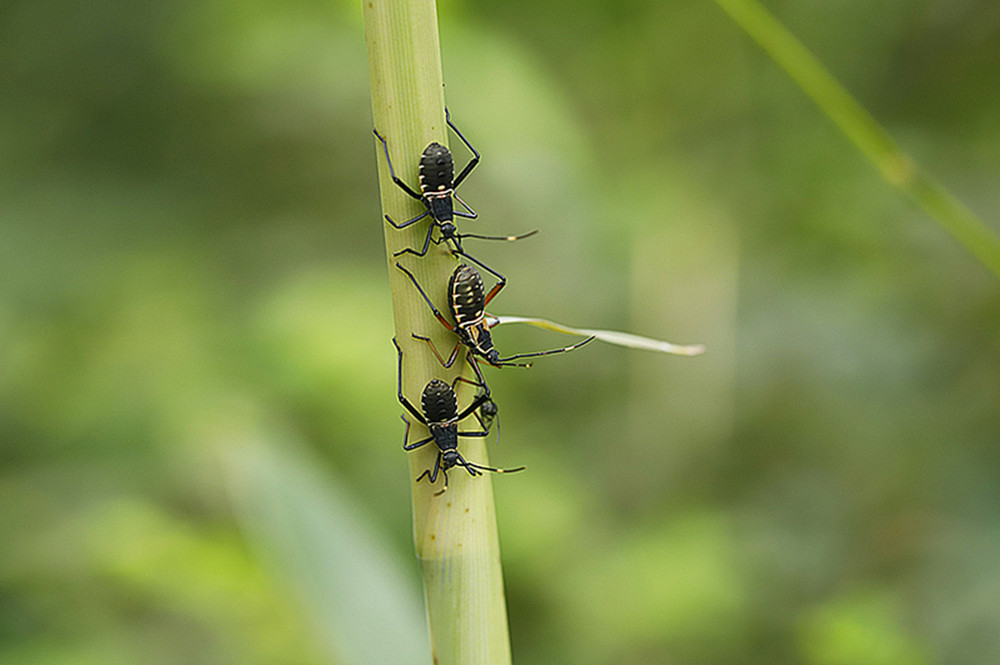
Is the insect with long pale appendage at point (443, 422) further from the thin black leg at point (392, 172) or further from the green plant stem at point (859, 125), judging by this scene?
the green plant stem at point (859, 125)

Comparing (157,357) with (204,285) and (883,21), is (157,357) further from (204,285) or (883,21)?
(883,21)

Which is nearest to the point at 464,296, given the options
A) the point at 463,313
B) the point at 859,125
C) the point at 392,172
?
the point at 463,313

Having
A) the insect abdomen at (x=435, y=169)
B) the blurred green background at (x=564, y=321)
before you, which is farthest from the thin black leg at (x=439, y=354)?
the blurred green background at (x=564, y=321)

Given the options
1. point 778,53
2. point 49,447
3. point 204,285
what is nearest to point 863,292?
point 778,53

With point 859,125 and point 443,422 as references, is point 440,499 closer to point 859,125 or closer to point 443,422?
point 443,422

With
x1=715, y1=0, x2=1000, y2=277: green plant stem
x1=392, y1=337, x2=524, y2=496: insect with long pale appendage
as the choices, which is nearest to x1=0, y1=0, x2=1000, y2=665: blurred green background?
x1=715, y1=0, x2=1000, y2=277: green plant stem

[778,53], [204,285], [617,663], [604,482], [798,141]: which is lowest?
[617,663]

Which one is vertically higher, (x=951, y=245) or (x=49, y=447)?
(x=951, y=245)

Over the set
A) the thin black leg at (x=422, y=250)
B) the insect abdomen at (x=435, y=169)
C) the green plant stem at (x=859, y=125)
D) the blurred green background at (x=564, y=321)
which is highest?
the blurred green background at (x=564, y=321)
